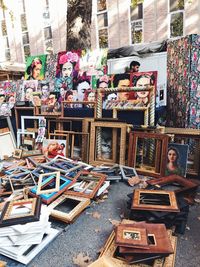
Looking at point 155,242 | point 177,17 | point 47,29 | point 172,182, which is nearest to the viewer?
point 155,242

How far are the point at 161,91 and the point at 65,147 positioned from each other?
211 centimetres

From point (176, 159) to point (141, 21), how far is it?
690 cm

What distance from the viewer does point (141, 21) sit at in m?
8.66

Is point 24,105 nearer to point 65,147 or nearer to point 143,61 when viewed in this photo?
point 65,147

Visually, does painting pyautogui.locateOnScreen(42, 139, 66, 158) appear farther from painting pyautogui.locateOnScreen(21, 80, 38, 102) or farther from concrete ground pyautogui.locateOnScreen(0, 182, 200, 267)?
concrete ground pyautogui.locateOnScreen(0, 182, 200, 267)

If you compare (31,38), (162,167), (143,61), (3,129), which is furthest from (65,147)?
(31,38)

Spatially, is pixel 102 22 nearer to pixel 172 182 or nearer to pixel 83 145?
pixel 83 145

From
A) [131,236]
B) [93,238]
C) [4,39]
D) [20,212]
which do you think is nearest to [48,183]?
[20,212]

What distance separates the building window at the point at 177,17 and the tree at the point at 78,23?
3701 mm

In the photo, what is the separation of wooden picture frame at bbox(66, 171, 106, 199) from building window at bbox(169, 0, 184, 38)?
6.73 metres

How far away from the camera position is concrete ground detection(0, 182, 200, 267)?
2023mm

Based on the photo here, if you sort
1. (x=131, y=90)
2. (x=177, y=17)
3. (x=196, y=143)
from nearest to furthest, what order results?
(x=196, y=143), (x=131, y=90), (x=177, y=17)

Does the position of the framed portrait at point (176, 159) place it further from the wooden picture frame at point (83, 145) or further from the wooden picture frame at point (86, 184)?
the wooden picture frame at point (83, 145)

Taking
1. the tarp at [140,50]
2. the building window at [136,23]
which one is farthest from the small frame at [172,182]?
the building window at [136,23]
